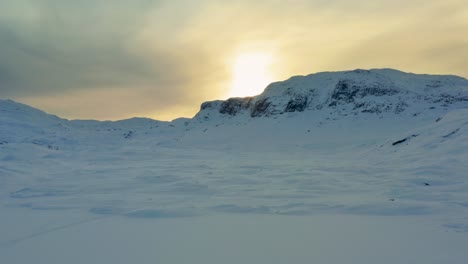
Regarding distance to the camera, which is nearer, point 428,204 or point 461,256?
point 461,256

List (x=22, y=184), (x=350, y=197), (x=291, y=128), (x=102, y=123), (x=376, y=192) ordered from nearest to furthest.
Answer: (x=350, y=197), (x=376, y=192), (x=22, y=184), (x=291, y=128), (x=102, y=123)

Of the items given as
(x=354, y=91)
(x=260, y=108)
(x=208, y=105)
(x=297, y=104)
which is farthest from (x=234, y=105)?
(x=354, y=91)

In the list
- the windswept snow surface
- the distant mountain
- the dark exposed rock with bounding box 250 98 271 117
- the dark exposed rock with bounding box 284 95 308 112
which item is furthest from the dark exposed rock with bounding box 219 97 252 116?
the windswept snow surface

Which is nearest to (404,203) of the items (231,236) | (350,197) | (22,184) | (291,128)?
(350,197)

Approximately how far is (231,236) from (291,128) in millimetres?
32635

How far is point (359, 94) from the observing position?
4131 cm

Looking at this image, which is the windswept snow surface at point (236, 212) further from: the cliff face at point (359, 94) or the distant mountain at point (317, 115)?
the cliff face at point (359, 94)

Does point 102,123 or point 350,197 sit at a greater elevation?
point 102,123

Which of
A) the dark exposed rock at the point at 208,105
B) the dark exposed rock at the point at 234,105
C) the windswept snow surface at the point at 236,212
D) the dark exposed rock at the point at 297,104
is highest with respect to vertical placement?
the dark exposed rock at the point at 208,105

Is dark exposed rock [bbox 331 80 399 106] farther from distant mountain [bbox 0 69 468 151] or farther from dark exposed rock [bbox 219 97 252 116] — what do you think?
dark exposed rock [bbox 219 97 252 116]

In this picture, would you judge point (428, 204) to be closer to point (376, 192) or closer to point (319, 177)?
point (376, 192)

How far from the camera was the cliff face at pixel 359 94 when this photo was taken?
3747 centimetres

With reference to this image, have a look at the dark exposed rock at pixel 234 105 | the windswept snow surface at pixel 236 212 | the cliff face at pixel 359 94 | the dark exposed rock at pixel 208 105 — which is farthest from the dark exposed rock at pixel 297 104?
the windswept snow surface at pixel 236 212

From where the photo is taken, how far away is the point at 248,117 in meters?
49.5
